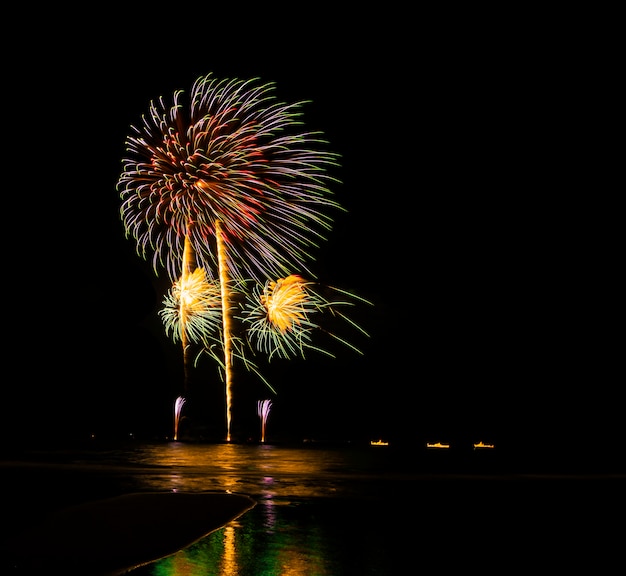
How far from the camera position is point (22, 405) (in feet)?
280

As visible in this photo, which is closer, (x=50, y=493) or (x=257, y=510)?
(x=257, y=510)

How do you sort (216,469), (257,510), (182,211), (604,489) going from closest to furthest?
(257,510)
(604,489)
(216,469)
(182,211)

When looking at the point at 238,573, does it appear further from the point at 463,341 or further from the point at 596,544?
the point at 463,341

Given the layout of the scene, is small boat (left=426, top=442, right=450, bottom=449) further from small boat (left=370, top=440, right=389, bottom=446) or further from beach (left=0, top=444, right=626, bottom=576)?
beach (left=0, top=444, right=626, bottom=576)

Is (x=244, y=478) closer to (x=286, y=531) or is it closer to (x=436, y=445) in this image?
(x=286, y=531)

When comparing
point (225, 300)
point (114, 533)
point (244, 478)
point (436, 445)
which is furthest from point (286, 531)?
point (436, 445)

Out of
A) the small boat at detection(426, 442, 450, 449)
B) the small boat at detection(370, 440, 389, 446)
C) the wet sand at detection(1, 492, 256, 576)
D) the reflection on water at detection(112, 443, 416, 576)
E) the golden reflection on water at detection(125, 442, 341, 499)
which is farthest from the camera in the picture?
the small boat at detection(370, 440, 389, 446)

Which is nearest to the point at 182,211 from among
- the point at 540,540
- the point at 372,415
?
the point at 540,540

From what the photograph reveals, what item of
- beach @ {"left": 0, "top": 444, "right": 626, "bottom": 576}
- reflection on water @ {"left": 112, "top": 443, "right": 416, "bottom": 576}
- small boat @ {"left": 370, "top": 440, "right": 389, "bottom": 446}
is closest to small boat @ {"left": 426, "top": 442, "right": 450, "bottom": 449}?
small boat @ {"left": 370, "top": 440, "right": 389, "bottom": 446}

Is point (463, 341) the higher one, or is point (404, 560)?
point (463, 341)

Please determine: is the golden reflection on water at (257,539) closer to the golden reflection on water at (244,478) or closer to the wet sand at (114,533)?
the golden reflection on water at (244,478)

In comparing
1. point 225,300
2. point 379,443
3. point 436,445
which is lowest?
point 436,445

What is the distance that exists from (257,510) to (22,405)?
256ft

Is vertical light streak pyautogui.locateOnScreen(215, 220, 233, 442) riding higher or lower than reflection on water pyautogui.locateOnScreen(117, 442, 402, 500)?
higher
